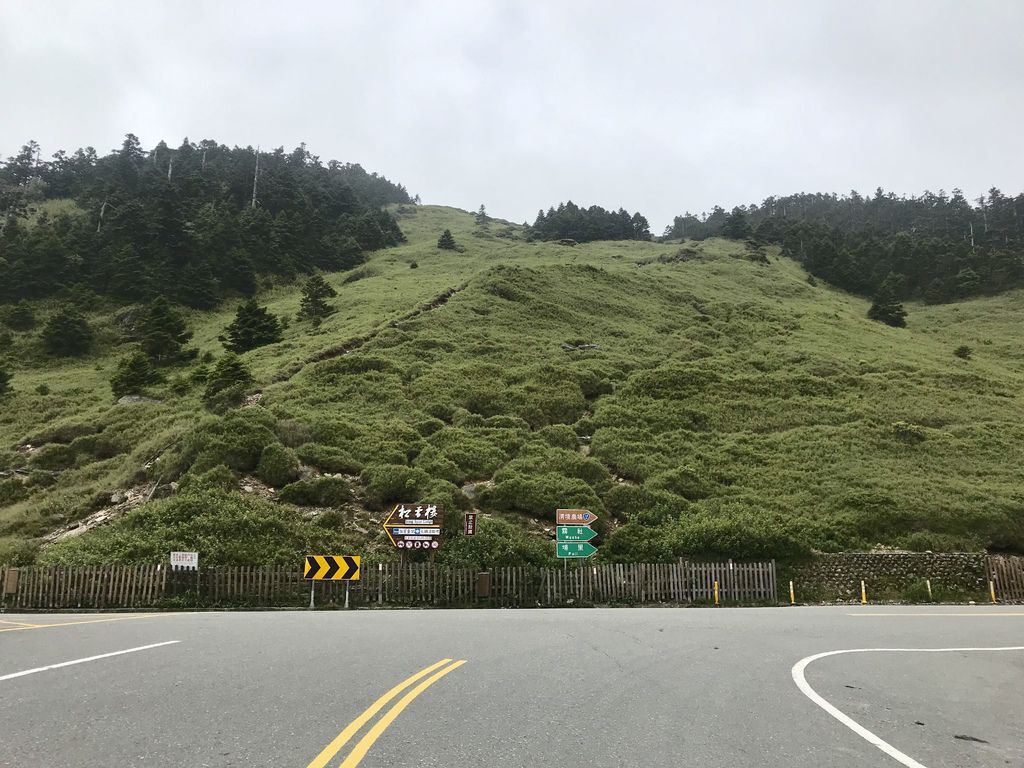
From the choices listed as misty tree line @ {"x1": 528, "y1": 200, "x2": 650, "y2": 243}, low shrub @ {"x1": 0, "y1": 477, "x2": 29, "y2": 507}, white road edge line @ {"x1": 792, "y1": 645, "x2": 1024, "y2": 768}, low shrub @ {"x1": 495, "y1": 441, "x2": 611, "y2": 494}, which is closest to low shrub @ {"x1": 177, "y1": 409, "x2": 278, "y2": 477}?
low shrub @ {"x1": 0, "y1": 477, "x2": 29, "y2": 507}

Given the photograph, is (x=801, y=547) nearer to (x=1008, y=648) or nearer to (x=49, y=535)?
(x=1008, y=648)

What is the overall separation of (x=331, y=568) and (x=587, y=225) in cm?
12643

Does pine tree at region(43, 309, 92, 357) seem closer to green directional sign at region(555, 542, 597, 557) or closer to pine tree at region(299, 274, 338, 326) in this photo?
pine tree at region(299, 274, 338, 326)

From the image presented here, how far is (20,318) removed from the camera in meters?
63.9

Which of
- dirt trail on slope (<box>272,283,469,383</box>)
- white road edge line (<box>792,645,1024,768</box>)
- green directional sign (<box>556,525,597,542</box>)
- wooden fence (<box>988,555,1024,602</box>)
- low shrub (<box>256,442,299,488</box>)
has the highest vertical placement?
dirt trail on slope (<box>272,283,469,383</box>)

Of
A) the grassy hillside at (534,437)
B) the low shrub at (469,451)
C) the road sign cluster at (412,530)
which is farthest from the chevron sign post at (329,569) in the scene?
the low shrub at (469,451)

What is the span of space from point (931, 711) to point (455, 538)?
19529mm

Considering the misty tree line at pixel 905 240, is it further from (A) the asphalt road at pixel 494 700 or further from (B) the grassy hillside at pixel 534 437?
(A) the asphalt road at pixel 494 700

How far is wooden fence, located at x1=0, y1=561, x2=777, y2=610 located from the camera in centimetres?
2033

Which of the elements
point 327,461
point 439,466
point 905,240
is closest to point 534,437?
point 439,466

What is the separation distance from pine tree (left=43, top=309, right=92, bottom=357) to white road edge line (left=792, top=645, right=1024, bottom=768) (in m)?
64.7

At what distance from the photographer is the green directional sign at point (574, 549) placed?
2302cm

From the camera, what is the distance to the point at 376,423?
34.9 metres

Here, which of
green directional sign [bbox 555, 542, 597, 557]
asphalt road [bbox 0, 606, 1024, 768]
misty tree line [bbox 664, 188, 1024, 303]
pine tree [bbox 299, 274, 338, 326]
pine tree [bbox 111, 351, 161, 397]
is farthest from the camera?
misty tree line [bbox 664, 188, 1024, 303]
